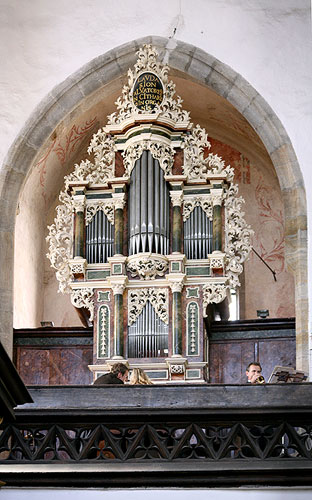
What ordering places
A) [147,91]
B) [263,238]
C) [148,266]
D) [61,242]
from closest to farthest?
[148,266] → [147,91] → [61,242] → [263,238]

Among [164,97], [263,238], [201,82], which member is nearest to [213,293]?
[164,97]

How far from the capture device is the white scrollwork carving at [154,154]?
14.6 m

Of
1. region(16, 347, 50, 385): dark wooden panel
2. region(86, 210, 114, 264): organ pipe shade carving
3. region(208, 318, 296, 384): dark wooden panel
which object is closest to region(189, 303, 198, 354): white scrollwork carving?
region(208, 318, 296, 384): dark wooden panel

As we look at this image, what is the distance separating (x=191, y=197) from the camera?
575 inches

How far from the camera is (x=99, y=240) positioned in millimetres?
14570

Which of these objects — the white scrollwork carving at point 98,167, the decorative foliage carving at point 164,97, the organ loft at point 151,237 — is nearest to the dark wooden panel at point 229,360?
the organ loft at point 151,237

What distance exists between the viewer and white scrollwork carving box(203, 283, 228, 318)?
14.1 m

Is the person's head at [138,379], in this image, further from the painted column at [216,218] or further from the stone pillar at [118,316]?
the painted column at [216,218]

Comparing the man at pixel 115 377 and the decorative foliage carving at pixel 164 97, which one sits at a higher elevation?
the decorative foliage carving at pixel 164 97

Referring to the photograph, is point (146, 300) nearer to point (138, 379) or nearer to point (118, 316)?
point (118, 316)

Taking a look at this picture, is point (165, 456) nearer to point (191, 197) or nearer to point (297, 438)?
point (297, 438)

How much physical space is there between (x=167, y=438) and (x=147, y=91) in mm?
6237

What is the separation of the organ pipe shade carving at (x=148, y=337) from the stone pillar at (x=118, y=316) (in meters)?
0.10

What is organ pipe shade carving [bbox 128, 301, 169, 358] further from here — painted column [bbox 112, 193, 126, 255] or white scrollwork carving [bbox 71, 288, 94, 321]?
painted column [bbox 112, 193, 126, 255]
